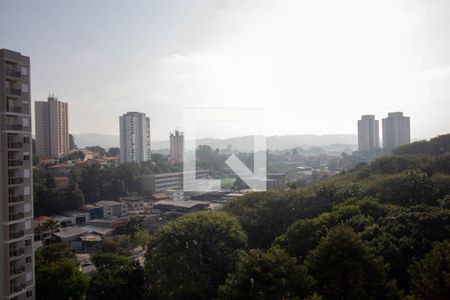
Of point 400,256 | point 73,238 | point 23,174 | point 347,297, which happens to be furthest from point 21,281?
point 73,238

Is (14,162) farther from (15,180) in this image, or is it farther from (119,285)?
(119,285)

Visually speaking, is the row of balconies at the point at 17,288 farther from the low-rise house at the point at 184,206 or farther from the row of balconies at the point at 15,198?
the low-rise house at the point at 184,206

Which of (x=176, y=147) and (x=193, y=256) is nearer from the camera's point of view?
(x=193, y=256)

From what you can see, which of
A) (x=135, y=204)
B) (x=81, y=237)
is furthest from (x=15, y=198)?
(x=135, y=204)

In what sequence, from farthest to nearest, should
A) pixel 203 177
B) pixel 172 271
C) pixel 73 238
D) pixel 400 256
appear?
pixel 203 177, pixel 73 238, pixel 172 271, pixel 400 256

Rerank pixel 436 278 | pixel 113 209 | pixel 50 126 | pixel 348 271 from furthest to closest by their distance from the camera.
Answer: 1. pixel 50 126
2. pixel 113 209
3. pixel 348 271
4. pixel 436 278

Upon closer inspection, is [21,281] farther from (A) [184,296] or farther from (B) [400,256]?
(B) [400,256]
